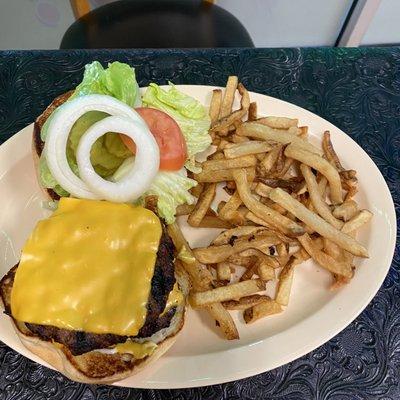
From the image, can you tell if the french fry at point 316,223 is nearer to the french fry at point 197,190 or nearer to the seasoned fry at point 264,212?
the seasoned fry at point 264,212

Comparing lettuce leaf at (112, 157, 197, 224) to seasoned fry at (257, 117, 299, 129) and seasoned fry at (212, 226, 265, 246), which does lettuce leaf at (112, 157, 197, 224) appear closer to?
seasoned fry at (212, 226, 265, 246)

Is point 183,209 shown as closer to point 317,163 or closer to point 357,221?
point 317,163

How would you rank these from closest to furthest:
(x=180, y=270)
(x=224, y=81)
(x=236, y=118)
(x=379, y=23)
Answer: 1. (x=180, y=270)
2. (x=236, y=118)
3. (x=224, y=81)
4. (x=379, y=23)

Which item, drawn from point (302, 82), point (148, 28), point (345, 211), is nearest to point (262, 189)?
point (345, 211)

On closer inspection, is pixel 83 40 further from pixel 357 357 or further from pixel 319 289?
pixel 357 357

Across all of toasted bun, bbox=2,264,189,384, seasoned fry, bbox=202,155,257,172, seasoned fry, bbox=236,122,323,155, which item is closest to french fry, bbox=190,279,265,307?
toasted bun, bbox=2,264,189,384

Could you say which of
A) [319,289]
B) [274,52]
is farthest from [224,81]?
[319,289]
